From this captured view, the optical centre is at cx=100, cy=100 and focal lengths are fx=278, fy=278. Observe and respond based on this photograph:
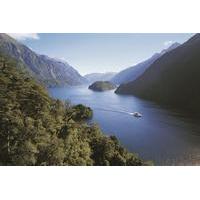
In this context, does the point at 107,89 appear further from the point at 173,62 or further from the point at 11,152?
the point at 11,152

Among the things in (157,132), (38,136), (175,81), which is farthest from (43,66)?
(38,136)

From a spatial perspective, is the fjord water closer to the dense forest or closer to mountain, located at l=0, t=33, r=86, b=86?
the dense forest

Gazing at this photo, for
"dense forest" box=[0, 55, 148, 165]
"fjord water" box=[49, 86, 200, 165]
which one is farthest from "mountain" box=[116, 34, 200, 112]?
"dense forest" box=[0, 55, 148, 165]

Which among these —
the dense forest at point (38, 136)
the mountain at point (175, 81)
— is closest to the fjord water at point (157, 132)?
the dense forest at point (38, 136)

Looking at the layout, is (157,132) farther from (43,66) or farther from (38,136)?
(43,66)

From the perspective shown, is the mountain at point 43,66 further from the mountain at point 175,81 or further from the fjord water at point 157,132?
the fjord water at point 157,132
